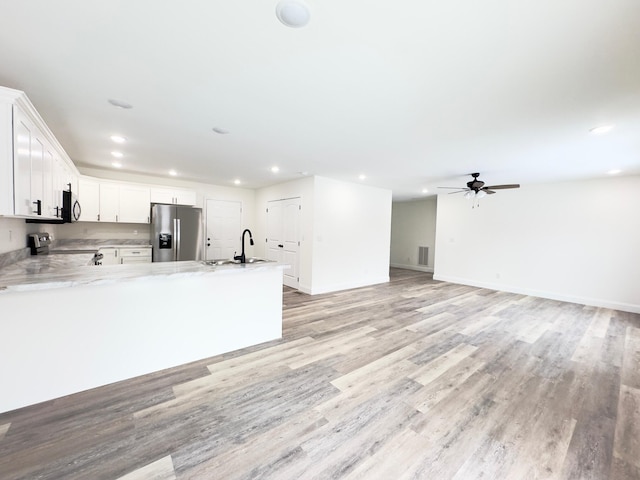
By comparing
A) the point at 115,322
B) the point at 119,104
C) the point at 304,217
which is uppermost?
the point at 119,104

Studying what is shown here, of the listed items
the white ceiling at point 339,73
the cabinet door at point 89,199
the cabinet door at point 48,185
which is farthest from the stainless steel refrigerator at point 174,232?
the cabinet door at point 48,185

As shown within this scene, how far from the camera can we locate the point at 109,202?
5.06 m

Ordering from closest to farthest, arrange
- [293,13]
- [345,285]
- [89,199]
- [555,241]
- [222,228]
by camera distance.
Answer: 1. [293,13]
2. [89,199]
3. [555,241]
4. [345,285]
5. [222,228]

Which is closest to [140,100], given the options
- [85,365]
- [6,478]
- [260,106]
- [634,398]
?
[260,106]

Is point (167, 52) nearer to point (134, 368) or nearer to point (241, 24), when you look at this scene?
point (241, 24)

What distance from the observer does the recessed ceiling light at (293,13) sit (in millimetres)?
1299

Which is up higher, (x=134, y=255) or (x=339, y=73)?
(x=339, y=73)

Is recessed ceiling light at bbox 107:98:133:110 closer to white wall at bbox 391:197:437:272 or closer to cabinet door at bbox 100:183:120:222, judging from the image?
cabinet door at bbox 100:183:120:222

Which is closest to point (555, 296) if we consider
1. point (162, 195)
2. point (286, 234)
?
point (286, 234)

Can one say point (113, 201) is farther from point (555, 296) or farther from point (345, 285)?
point (555, 296)

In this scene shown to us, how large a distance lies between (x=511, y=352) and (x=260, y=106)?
3.95m

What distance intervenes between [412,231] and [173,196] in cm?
745

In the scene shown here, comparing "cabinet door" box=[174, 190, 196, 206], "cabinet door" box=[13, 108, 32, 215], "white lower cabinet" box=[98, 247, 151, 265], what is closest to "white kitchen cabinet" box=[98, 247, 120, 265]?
"white lower cabinet" box=[98, 247, 151, 265]

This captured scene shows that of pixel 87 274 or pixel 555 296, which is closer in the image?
pixel 87 274
